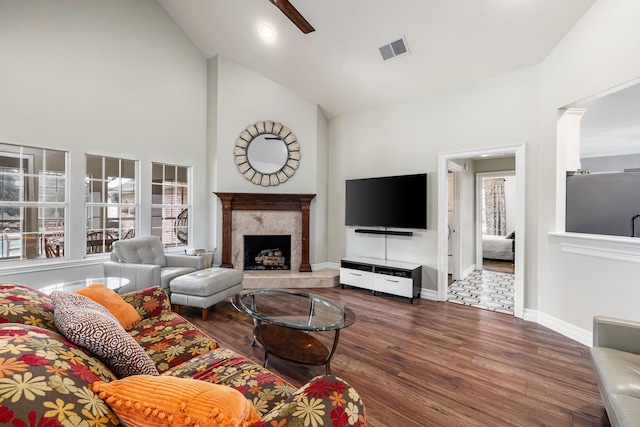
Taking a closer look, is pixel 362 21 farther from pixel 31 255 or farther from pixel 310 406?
pixel 31 255

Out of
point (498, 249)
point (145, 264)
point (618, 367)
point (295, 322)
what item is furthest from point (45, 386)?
point (498, 249)

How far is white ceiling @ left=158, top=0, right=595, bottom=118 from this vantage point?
117 inches

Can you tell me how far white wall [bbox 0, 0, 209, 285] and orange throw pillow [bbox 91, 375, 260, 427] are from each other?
3887 mm

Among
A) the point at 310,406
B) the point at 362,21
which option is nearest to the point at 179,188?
the point at 362,21

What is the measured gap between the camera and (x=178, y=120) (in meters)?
4.77

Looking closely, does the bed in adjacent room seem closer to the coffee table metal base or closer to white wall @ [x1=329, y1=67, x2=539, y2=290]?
white wall @ [x1=329, y1=67, x2=539, y2=290]

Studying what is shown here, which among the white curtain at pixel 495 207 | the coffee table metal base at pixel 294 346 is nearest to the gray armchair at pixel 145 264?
the coffee table metal base at pixel 294 346

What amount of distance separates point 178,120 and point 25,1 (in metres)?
2.00

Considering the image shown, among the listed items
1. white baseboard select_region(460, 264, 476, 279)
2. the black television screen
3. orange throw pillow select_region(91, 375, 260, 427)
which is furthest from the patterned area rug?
orange throw pillow select_region(91, 375, 260, 427)

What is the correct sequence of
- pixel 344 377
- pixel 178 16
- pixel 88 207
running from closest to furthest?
pixel 344 377
pixel 88 207
pixel 178 16

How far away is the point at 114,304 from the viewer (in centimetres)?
194

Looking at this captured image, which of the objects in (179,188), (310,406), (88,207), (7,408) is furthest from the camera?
(179,188)

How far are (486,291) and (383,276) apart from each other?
5.62 feet

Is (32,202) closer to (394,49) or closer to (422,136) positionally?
(394,49)
